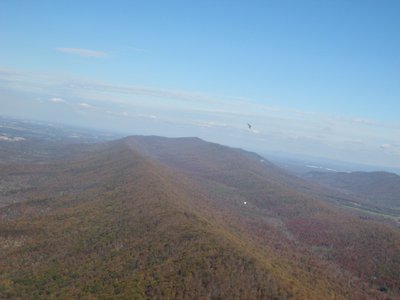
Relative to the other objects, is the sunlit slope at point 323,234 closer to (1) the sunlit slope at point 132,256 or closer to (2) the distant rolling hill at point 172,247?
(2) the distant rolling hill at point 172,247

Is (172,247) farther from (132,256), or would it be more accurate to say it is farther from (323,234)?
(323,234)

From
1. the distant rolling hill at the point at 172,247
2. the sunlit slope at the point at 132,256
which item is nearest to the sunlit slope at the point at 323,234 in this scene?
the distant rolling hill at the point at 172,247

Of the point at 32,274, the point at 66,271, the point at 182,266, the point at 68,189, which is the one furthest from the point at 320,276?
the point at 68,189

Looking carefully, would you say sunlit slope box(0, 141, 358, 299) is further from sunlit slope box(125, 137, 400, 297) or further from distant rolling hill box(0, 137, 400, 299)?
sunlit slope box(125, 137, 400, 297)

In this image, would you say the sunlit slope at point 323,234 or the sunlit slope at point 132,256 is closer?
the sunlit slope at point 132,256

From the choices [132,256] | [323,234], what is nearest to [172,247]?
[132,256]
